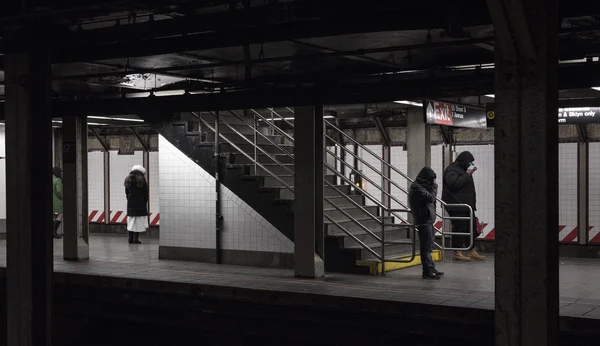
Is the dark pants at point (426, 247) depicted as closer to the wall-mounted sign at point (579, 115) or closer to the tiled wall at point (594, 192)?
the wall-mounted sign at point (579, 115)

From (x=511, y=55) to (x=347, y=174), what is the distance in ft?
33.6

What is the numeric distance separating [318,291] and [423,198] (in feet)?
7.92

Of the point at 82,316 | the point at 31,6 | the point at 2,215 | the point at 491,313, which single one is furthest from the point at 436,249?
the point at 2,215

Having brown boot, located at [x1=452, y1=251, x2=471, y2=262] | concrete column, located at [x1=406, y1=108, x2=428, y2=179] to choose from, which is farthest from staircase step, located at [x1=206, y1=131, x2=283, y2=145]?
brown boot, located at [x1=452, y1=251, x2=471, y2=262]

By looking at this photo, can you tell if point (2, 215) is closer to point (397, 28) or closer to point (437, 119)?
point (437, 119)

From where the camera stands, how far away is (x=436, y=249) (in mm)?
12883

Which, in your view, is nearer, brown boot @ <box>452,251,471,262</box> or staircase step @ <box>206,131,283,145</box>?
brown boot @ <box>452,251,471,262</box>

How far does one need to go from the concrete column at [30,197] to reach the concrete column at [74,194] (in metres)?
5.33

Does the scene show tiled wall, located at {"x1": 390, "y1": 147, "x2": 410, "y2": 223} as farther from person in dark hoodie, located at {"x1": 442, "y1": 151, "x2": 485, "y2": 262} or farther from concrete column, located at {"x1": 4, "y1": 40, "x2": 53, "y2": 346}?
concrete column, located at {"x1": 4, "y1": 40, "x2": 53, "y2": 346}

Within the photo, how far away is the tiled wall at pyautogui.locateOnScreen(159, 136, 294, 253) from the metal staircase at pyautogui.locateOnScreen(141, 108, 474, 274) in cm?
21

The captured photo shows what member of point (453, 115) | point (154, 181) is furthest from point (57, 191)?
point (453, 115)

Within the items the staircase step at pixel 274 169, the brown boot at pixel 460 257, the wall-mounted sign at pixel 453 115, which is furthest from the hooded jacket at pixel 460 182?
the staircase step at pixel 274 169

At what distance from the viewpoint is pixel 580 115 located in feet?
37.3

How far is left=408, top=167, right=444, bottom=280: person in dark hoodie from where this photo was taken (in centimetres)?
1069
